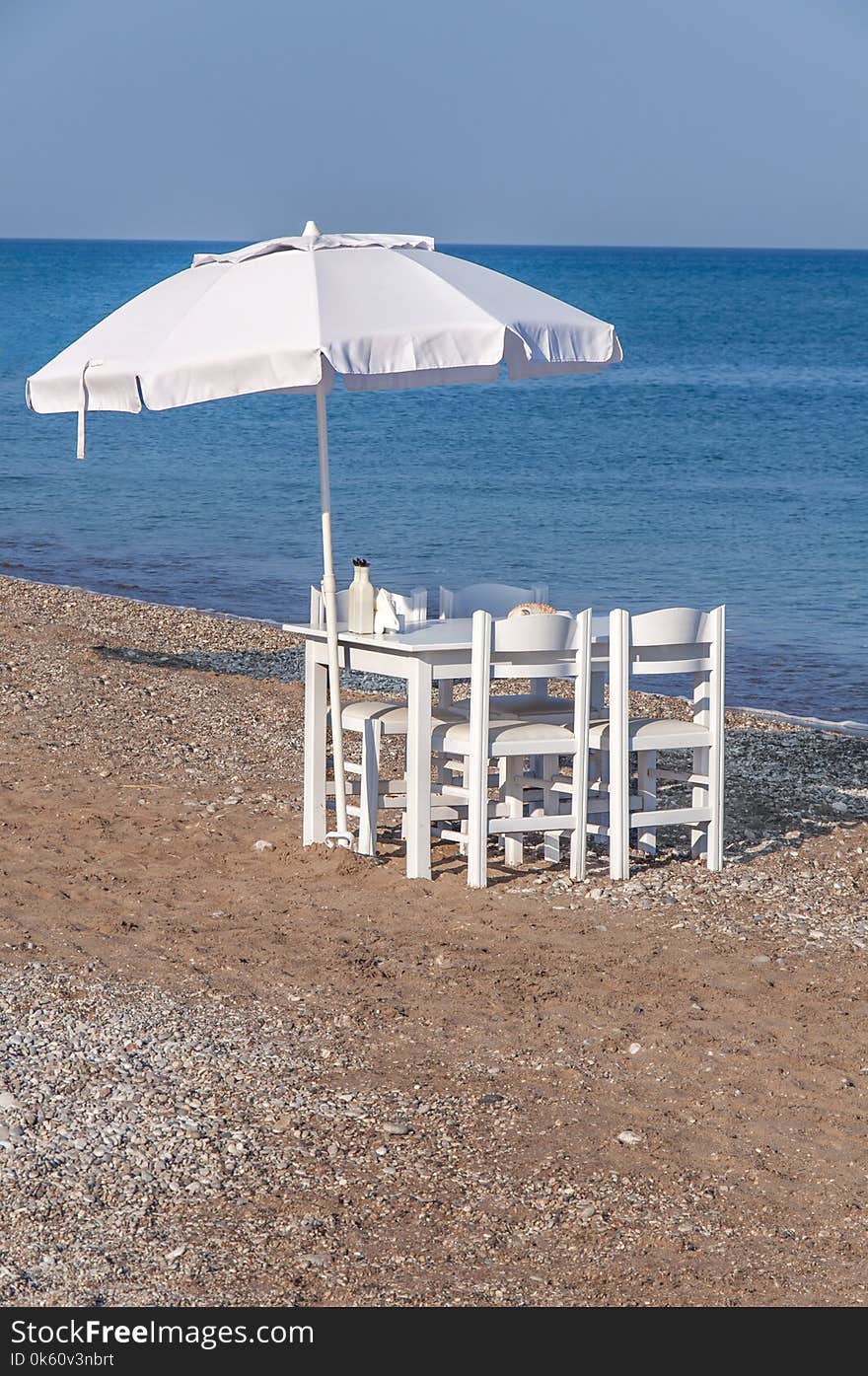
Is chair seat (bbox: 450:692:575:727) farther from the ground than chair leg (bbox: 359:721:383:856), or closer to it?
farther from the ground

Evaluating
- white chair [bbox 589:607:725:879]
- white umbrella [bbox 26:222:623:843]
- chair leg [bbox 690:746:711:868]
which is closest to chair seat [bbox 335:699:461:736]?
white umbrella [bbox 26:222:623:843]

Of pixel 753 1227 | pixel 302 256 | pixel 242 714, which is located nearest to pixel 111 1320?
pixel 753 1227

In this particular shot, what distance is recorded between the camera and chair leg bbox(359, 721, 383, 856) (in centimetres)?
696

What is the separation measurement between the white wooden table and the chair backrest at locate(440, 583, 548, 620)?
214mm

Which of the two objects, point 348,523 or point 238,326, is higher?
point 238,326

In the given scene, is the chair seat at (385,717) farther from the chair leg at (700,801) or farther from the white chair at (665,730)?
the chair leg at (700,801)

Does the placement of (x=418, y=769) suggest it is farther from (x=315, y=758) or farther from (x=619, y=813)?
(x=619, y=813)

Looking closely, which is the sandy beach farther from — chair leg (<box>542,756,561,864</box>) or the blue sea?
the blue sea

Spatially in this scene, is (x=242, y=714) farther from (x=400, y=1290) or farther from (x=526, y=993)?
(x=400, y=1290)

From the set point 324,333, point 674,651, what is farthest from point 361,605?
point 674,651

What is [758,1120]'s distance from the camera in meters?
4.63

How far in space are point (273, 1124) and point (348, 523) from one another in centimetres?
1825

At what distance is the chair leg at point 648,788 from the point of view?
716cm

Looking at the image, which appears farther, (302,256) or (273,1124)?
(302,256)
